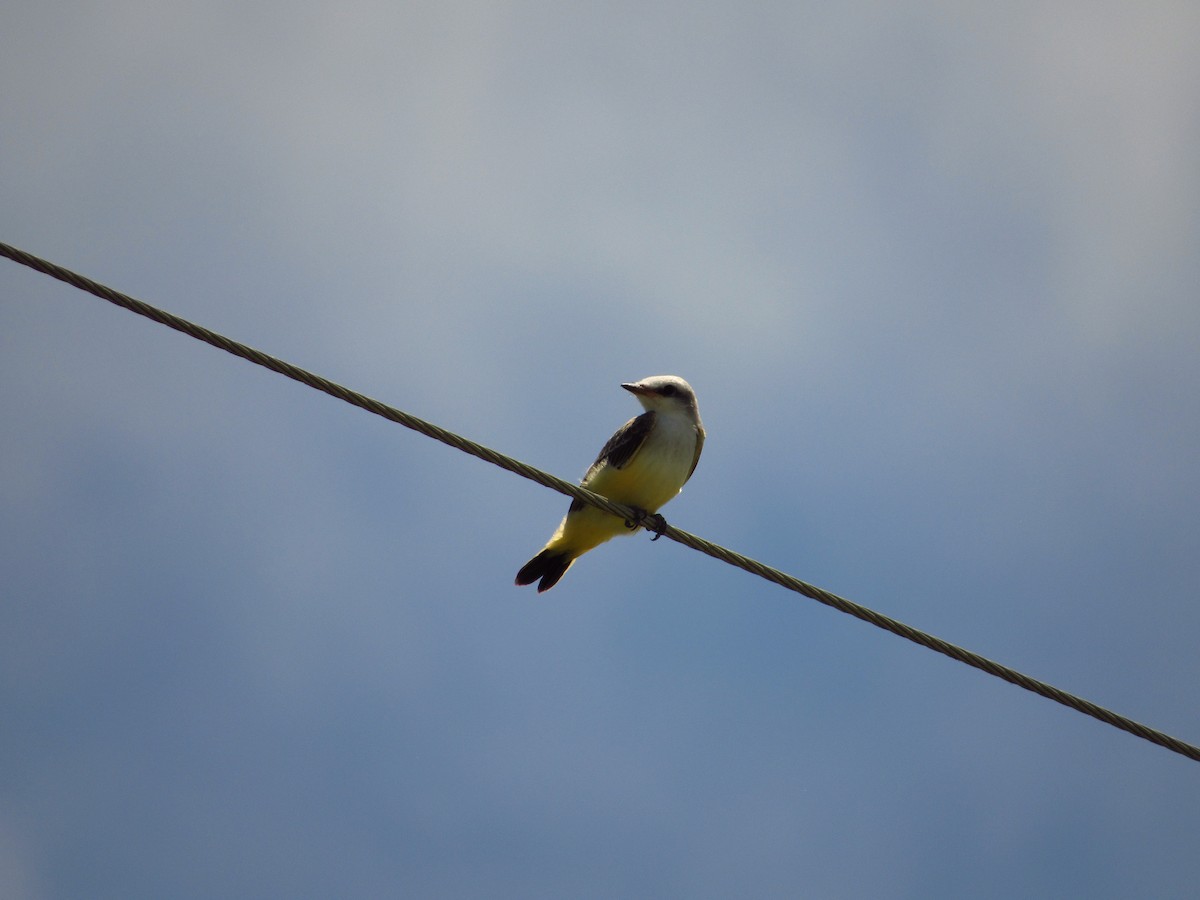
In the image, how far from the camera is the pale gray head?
7.72 meters

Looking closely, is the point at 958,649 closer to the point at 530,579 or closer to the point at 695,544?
the point at 695,544

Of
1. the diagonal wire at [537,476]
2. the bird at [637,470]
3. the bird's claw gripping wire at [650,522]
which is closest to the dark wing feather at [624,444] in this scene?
the bird at [637,470]

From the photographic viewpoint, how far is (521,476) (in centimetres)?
483

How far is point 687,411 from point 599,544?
48.5 inches

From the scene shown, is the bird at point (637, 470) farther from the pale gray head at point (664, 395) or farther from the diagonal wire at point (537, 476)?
the diagonal wire at point (537, 476)

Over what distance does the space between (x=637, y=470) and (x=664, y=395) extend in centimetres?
97

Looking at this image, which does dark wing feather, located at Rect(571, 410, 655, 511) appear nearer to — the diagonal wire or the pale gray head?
the pale gray head

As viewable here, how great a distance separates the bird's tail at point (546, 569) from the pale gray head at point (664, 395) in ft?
4.28

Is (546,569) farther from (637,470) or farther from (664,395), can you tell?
(664,395)

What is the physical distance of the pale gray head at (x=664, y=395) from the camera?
772 cm

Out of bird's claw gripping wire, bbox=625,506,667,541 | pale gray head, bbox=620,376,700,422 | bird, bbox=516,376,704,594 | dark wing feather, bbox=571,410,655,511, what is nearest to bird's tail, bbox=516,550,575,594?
bird, bbox=516,376,704,594

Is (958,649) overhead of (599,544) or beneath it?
overhead

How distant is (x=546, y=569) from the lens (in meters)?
7.66

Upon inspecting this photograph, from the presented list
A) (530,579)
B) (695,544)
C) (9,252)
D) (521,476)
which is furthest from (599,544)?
(9,252)
